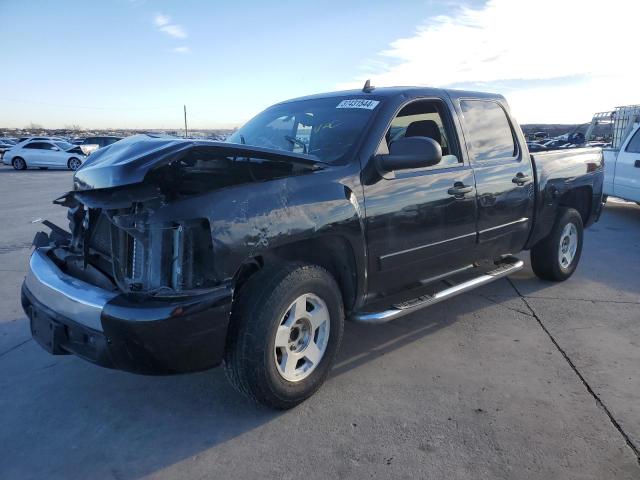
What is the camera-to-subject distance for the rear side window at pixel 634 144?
948cm

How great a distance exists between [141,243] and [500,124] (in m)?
3.60

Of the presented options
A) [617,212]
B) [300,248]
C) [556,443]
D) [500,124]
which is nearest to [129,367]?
[300,248]

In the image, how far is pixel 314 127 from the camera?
4.02 meters

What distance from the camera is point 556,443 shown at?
9.24 ft

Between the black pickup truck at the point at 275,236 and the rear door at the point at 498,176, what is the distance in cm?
2

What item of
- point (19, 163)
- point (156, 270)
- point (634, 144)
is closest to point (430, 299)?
point (156, 270)

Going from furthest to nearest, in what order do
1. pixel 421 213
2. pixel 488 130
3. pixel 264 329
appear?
pixel 488 130
pixel 421 213
pixel 264 329

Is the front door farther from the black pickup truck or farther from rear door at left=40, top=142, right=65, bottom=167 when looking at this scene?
rear door at left=40, top=142, right=65, bottom=167

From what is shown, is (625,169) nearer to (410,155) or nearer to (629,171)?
(629,171)

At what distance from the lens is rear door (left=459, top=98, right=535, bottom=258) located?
4.39m

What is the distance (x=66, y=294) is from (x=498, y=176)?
11.5ft

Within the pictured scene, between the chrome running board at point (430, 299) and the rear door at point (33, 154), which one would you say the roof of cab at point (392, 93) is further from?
the rear door at point (33, 154)

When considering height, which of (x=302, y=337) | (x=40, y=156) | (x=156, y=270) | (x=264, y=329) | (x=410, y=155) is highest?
(x=410, y=155)

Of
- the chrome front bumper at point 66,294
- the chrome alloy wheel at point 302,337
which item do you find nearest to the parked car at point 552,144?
the chrome alloy wheel at point 302,337
